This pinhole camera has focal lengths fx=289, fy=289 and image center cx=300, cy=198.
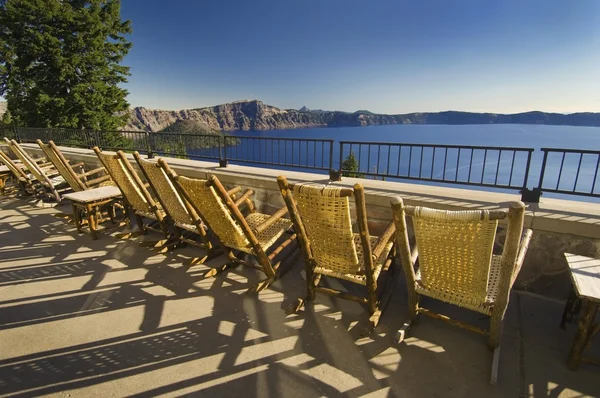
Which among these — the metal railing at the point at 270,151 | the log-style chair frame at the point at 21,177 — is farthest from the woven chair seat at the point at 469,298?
the log-style chair frame at the point at 21,177

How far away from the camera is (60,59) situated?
16.8m

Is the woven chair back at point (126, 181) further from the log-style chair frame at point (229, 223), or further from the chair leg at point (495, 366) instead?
the chair leg at point (495, 366)

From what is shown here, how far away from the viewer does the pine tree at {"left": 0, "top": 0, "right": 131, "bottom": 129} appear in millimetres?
16266

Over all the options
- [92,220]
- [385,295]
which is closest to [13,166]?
[92,220]

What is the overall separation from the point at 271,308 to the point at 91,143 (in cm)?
733

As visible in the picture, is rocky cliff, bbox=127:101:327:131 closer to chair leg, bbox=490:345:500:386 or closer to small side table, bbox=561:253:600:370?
small side table, bbox=561:253:600:370

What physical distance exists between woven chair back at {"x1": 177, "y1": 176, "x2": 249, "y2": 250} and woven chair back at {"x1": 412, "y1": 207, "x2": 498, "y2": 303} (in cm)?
151

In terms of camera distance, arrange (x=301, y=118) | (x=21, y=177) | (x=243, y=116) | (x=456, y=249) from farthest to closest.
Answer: (x=243, y=116), (x=301, y=118), (x=21, y=177), (x=456, y=249)

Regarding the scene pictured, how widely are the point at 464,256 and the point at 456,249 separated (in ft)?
0.20

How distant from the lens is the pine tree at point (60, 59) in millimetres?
16266

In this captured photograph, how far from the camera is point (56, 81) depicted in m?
17.8

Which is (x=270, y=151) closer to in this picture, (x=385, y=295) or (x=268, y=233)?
(x=268, y=233)

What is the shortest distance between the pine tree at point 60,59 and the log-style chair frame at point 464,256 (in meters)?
22.0

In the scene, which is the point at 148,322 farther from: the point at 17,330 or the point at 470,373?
the point at 470,373
